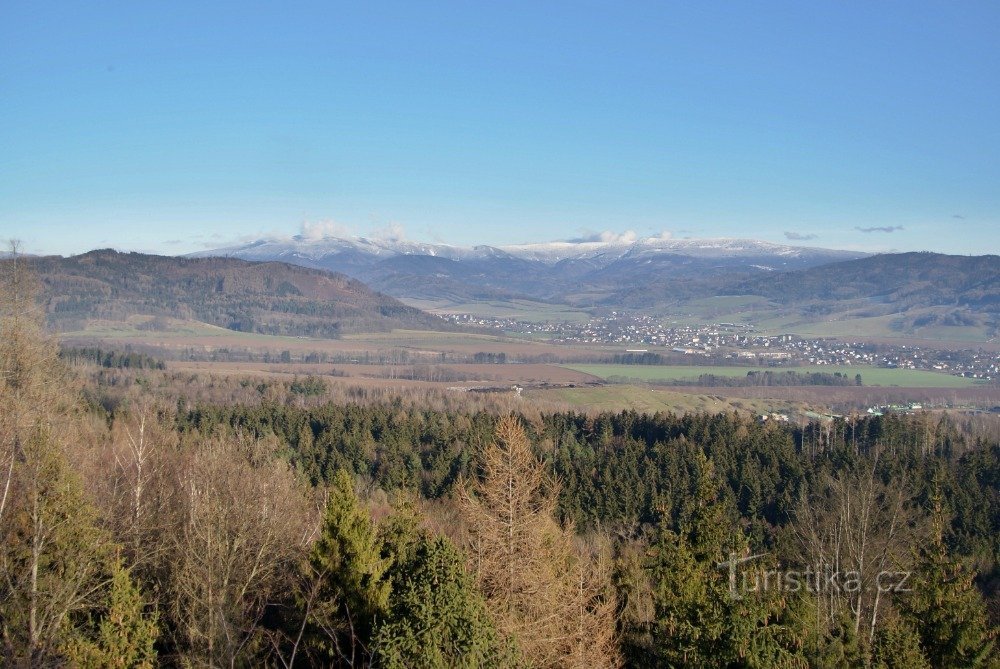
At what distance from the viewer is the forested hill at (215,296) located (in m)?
114

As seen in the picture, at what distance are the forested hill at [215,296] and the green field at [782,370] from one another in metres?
45.1

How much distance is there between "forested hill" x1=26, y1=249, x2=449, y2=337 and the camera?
11400cm

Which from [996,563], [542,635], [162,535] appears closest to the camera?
[542,635]

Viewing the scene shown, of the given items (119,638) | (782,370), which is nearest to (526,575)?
(119,638)

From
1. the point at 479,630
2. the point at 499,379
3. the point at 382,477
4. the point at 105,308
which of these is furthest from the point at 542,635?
the point at 105,308

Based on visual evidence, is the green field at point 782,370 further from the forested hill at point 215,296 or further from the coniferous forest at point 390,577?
the coniferous forest at point 390,577

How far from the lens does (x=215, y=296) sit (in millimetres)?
134625

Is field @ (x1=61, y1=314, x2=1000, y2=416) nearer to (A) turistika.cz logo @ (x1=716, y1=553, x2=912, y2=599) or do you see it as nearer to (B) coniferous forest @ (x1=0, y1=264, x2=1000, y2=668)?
(A) turistika.cz logo @ (x1=716, y1=553, x2=912, y2=599)

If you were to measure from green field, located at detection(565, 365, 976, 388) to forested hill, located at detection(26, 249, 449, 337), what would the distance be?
45091 millimetres

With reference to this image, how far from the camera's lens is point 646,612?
64.0ft

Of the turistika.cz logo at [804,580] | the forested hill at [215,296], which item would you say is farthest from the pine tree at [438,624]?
the forested hill at [215,296]

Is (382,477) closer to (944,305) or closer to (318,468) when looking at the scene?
(318,468)

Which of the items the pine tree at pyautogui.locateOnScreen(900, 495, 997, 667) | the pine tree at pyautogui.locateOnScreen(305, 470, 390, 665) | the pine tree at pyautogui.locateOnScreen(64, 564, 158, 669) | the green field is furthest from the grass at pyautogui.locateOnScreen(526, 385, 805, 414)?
the pine tree at pyautogui.locateOnScreen(64, 564, 158, 669)

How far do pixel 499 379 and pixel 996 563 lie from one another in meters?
58.4
